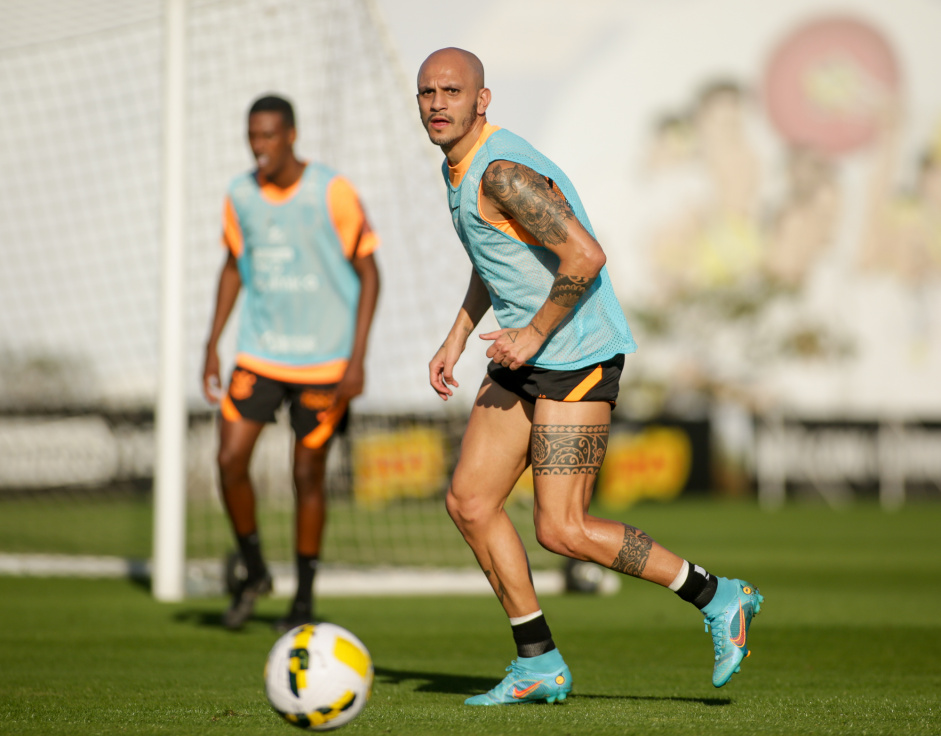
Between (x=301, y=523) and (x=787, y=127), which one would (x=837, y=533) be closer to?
(x=301, y=523)

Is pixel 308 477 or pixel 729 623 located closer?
pixel 729 623

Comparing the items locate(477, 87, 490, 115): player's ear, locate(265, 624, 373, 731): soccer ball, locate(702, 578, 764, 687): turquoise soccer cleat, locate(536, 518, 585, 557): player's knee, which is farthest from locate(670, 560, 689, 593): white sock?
locate(477, 87, 490, 115): player's ear

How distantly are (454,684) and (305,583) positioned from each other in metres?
1.46

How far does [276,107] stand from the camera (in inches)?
224

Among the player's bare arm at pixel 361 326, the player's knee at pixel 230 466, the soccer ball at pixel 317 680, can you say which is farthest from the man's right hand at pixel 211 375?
the soccer ball at pixel 317 680

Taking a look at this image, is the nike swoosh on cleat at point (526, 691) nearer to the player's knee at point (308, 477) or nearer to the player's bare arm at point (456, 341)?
the player's bare arm at point (456, 341)

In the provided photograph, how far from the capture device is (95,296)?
10023 millimetres

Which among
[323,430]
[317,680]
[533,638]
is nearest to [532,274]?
[533,638]

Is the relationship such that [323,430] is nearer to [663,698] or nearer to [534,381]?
[534,381]

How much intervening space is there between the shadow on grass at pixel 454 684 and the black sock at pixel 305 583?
3.00ft

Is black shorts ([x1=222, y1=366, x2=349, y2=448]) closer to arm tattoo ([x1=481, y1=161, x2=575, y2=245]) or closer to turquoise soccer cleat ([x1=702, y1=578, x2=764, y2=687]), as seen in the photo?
arm tattoo ([x1=481, y1=161, x2=575, y2=245])

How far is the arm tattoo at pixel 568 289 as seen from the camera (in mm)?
3566

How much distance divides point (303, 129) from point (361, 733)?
6263 mm

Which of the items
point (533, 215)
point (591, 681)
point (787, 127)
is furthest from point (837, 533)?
point (787, 127)
